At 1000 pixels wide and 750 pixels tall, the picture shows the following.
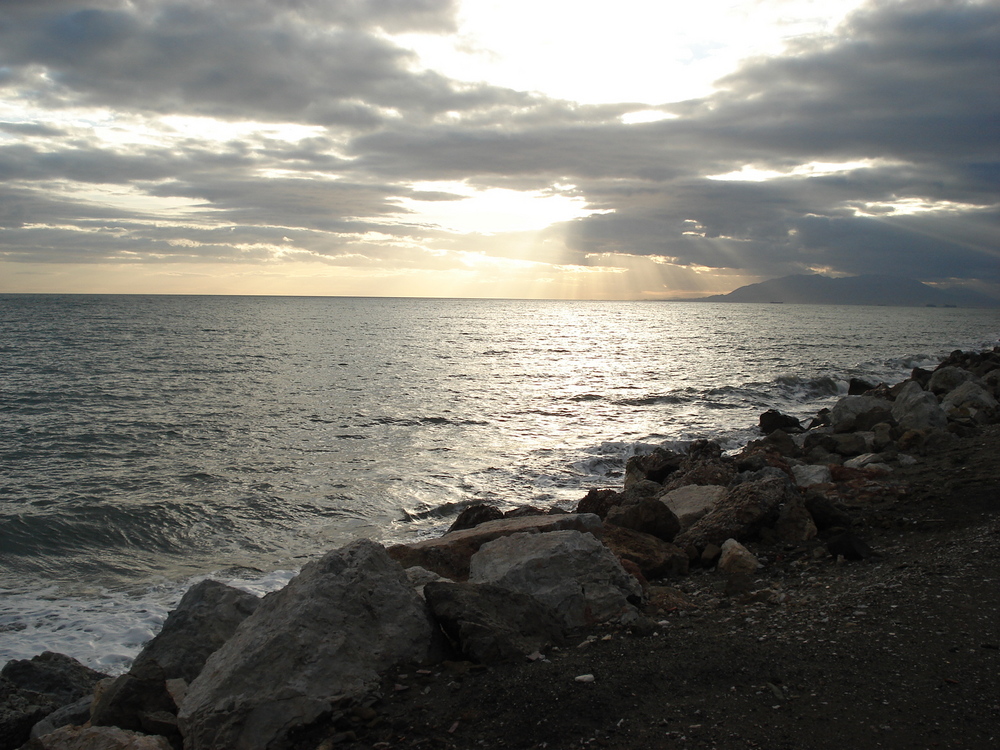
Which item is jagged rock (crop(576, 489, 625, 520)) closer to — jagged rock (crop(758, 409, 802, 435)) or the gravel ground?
the gravel ground

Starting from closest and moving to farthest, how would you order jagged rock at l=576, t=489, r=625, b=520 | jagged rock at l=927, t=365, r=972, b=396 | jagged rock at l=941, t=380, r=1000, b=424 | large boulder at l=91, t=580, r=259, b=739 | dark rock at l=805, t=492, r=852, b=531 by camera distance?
large boulder at l=91, t=580, r=259, b=739 → dark rock at l=805, t=492, r=852, b=531 → jagged rock at l=576, t=489, r=625, b=520 → jagged rock at l=941, t=380, r=1000, b=424 → jagged rock at l=927, t=365, r=972, b=396

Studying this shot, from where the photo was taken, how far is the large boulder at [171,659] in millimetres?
4797

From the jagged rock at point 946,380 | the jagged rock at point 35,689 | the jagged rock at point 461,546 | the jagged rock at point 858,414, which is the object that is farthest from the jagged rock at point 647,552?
the jagged rock at point 946,380

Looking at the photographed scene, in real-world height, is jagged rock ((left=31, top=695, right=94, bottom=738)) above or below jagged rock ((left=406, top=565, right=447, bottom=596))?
below

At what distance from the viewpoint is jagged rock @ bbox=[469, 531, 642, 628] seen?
5.73 meters

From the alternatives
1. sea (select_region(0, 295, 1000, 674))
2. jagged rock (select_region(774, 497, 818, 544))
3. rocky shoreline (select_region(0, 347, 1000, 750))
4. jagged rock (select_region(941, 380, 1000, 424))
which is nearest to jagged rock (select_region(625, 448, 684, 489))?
sea (select_region(0, 295, 1000, 674))

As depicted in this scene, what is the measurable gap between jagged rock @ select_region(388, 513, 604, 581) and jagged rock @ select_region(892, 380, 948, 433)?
10853 mm

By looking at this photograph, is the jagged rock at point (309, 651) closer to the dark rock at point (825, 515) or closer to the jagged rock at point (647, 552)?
the jagged rock at point (647, 552)

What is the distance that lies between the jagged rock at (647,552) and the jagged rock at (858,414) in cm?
1196

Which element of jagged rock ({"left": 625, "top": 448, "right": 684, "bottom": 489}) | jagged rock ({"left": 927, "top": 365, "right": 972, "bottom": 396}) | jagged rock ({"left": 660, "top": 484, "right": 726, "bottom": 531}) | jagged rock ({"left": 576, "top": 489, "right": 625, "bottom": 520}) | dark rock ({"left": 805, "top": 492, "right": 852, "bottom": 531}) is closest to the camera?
dark rock ({"left": 805, "top": 492, "right": 852, "bottom": 531})

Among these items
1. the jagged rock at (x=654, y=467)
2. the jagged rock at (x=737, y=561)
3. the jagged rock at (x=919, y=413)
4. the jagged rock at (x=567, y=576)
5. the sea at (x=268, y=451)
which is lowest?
the sea at (x=268, y=451)

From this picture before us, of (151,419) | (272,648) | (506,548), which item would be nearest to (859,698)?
(506,548)

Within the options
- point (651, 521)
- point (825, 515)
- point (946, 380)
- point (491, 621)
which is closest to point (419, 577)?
Answer: point (491, 621)

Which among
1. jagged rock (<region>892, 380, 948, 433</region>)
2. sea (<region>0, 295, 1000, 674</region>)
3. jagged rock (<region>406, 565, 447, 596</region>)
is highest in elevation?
jagged rock (<region>892, 380, 948, 433</region>)
